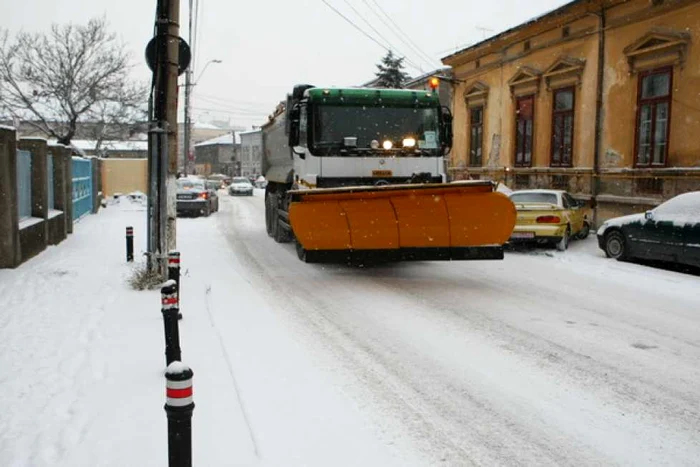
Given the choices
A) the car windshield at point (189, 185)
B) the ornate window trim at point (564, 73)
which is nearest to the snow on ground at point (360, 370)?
the ornate window trim at point (564, 73)

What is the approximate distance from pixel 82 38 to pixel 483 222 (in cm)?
3576

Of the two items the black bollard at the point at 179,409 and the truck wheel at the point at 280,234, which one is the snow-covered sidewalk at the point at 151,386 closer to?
the black bollard at the point at 179,409

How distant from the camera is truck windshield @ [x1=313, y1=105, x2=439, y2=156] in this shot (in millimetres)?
11242

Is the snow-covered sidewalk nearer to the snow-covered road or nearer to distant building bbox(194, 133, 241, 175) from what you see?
the snow-covered road

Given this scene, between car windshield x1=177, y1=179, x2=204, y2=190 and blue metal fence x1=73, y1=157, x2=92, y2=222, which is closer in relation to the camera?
blue metal fence x1=73, y1=157, x2=92, y2=222

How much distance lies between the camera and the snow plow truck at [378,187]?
375 inches

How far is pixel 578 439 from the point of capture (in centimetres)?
437

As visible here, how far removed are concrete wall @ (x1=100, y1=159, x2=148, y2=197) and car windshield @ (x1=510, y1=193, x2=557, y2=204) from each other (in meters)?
31.6

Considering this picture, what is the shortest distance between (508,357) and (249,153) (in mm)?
112315

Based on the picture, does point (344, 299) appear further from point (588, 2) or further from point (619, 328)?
point (588, 2)

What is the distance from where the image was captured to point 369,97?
37.7 feet

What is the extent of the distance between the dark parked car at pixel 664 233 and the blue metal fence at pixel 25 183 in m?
12.1

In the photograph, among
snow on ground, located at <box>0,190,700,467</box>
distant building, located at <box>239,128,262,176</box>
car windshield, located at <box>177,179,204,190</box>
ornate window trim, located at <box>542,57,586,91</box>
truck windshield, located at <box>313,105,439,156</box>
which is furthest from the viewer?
distant building, located at <box>239,128,262,176</box>

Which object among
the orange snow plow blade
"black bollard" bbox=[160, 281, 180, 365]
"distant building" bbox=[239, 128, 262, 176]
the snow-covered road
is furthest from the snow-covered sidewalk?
"distant building" bbox=[239, 128, 262, 176]
